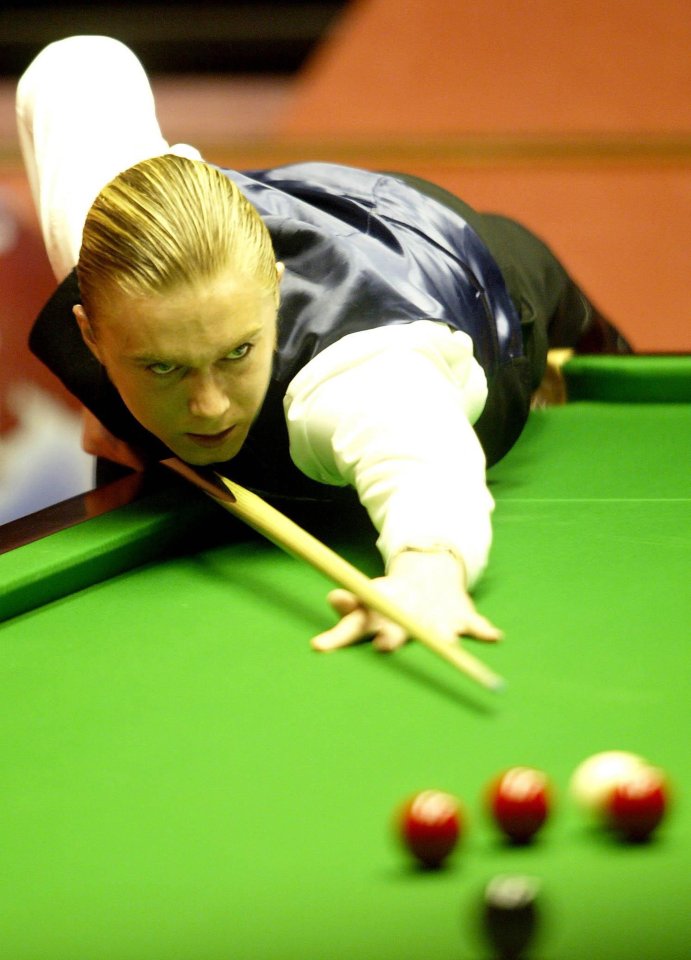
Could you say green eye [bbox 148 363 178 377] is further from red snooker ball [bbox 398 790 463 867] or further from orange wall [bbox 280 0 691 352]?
orange wall [bbox 280 0 691 352]

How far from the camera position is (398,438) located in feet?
5.75

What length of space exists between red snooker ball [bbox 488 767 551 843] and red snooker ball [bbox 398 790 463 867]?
3cm

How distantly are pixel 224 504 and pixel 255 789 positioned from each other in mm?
752

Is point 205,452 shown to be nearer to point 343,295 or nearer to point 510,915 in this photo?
point 343,295

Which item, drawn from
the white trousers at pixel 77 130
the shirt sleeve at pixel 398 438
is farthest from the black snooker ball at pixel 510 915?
the white trousers at pixel 77 130

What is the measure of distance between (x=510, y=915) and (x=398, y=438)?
1066 mm

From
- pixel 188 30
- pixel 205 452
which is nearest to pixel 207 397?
pixel 205 452

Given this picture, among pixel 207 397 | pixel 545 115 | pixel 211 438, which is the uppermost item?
pixel 207 397

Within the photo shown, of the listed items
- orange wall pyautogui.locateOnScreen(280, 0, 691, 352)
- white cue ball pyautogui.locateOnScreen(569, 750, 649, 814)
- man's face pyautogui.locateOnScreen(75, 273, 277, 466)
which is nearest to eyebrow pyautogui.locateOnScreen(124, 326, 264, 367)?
man's face pyautogui.locateOnScreen(75, 273, 277, 466)

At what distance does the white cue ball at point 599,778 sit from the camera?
102 centimetres

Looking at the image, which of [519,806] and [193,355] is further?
[193,355]

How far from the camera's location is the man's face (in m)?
1.63

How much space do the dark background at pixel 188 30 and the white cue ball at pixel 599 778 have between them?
152 inches

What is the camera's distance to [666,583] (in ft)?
5.49
